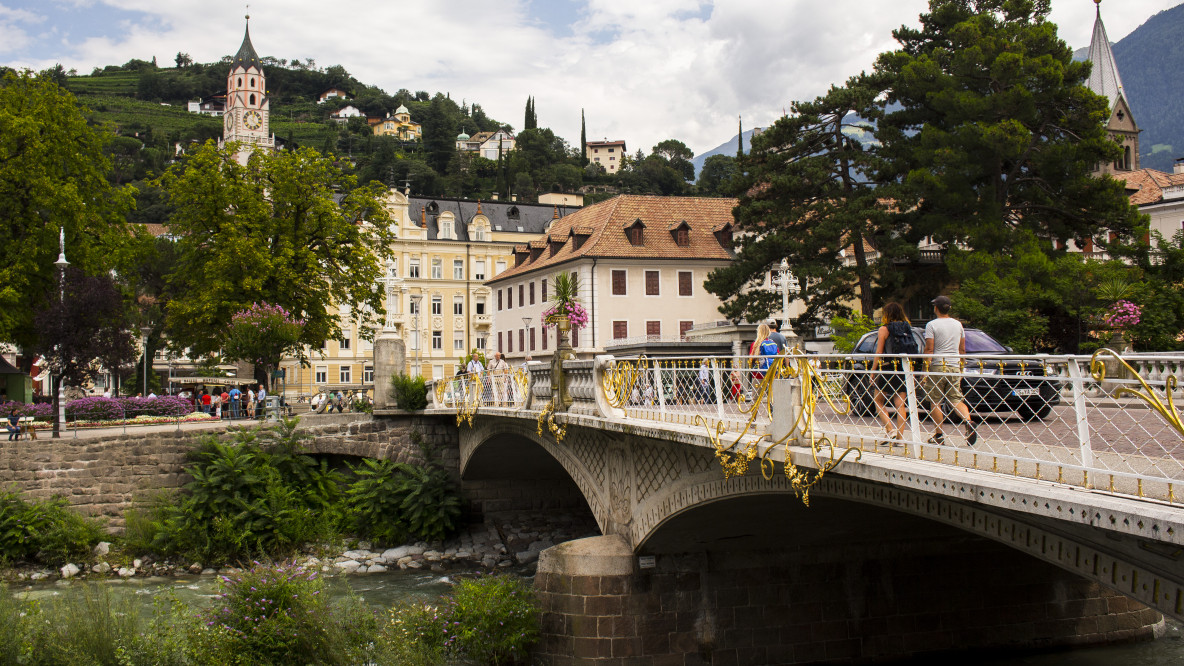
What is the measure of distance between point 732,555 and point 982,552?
4240mm

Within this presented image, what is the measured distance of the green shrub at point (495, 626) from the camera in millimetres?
13281

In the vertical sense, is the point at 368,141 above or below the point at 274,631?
above

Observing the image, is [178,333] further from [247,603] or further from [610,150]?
[610,150]

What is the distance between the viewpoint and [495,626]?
43.9 ft

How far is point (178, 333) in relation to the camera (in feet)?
107

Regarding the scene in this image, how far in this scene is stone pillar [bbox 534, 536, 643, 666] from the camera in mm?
13016

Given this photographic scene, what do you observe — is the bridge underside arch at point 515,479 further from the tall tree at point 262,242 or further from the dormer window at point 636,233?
the dormer window at point 636,233

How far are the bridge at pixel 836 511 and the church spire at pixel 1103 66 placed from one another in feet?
186

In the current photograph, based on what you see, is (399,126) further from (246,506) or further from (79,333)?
(246,506)

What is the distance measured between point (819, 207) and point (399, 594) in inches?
824

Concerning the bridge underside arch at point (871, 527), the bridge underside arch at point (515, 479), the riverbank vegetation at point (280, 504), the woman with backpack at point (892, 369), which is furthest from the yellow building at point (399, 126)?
the woman with backpack at point (892, 369)

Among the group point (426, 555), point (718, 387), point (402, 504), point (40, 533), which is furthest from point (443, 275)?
point (718, 387)

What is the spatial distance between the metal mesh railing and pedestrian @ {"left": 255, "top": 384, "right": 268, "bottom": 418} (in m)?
21.4

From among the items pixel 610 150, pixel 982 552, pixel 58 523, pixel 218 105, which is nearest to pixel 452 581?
pixel 58 523
